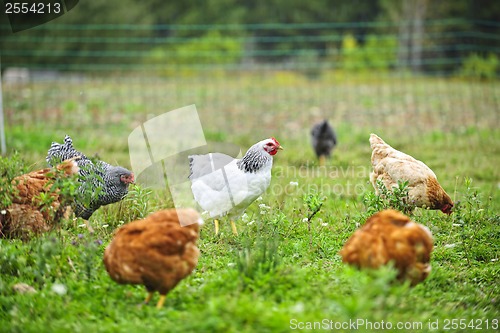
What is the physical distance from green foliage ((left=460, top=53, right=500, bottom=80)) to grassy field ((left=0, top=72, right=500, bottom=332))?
4.39m

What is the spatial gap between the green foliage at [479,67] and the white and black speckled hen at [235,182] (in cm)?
1038

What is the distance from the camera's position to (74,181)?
13.8 feet

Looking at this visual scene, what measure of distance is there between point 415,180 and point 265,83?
11.4 meters

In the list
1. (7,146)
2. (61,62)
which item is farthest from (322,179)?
(61,62)

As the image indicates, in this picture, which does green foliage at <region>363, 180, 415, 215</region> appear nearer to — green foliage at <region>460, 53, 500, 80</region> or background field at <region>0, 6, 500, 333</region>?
background field at <region>0, 6, 500, 333</region>

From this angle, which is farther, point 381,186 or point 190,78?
point 190,78

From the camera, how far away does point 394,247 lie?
3346 mm

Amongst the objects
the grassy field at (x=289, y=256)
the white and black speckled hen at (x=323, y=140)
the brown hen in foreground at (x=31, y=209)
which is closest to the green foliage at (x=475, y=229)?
the grassy field at (x=289, y=256)

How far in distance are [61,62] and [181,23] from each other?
4533 mm

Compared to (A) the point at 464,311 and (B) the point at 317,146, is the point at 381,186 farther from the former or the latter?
(B) the point at 317,146

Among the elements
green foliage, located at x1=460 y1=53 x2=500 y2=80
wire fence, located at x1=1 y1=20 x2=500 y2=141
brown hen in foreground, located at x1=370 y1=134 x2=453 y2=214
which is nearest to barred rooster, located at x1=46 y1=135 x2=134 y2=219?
brown hen in foreground, located at x1=370 y1=134 x2=453 y2=214

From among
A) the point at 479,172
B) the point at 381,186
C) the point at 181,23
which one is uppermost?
the point at 181,23

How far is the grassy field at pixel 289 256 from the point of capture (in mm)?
3176

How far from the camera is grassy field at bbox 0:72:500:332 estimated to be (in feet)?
10.4
